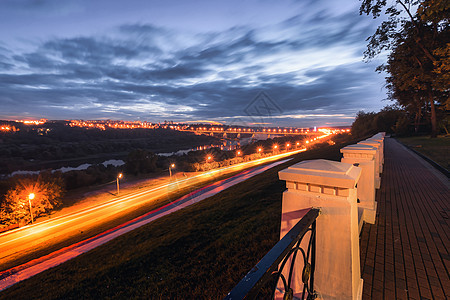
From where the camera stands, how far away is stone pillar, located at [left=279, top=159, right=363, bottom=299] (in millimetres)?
1910

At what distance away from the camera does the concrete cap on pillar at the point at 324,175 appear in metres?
1.83

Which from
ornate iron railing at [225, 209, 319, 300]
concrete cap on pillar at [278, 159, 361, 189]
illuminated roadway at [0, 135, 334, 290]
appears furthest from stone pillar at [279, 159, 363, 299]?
illuminated roadway at [0, 135, 334, 290]

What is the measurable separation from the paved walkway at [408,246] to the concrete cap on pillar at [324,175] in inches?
87.1

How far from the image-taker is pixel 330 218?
1.97 meters

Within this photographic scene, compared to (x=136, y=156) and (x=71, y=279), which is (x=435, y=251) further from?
(x=136, y=156)

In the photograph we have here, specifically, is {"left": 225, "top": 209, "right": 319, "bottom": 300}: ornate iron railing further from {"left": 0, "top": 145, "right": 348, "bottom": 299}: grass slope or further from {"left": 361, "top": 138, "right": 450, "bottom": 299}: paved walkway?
{"left": 0, "top": 145, "right": 348, "bottom": 299}: grass slope

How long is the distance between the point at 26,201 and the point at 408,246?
28362 mm

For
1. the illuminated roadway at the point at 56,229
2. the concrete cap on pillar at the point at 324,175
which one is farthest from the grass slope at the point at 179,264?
the illuminated roadway at the point at 56,229

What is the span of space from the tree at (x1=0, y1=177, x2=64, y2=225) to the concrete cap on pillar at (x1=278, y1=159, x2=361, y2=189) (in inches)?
1018

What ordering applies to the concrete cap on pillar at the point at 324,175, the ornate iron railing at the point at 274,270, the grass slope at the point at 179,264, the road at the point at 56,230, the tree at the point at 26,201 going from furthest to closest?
1. the tree at the point at 26,201
2. the road at the point at 56,230
3. the grass slope at the point at 179,264
4. the concrete cap on pillar at the point at 324,175
5. the ornate iron railing at the point at 274,270

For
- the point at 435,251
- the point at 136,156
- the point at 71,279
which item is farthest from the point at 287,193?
the point at 136,156

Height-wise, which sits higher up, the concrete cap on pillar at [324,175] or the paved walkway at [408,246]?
the concrete cap on pillar at [324,175]

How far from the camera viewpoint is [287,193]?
7.07 feet

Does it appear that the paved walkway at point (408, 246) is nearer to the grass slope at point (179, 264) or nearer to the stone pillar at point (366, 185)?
the stone pillar at point (366, 185)
